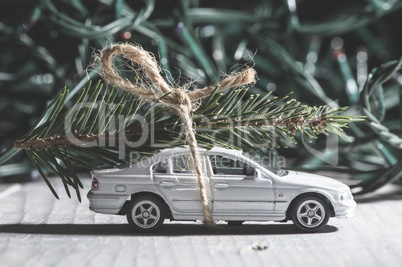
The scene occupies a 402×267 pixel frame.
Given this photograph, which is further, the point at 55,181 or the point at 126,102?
the point at 55,181

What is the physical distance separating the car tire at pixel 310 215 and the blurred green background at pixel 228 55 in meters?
0.18

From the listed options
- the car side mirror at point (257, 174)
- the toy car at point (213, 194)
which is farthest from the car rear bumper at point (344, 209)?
the car side mirror at point (257, 174)

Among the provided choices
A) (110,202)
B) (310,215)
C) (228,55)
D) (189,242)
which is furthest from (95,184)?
(228,55)

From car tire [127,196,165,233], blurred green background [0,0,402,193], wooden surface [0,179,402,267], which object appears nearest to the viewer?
wooden surface [0,179,402,267]

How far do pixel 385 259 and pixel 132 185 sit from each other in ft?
0.98

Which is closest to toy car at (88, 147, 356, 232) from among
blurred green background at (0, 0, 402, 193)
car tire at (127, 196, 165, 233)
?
car tire at (127, 196, 165, 233)

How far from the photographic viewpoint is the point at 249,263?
1.68 ft

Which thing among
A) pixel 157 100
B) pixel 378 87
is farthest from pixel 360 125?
pixel 157 100

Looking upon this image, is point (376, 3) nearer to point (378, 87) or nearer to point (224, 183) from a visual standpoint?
point (378, 87)

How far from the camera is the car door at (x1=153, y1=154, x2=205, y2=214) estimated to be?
0.62m

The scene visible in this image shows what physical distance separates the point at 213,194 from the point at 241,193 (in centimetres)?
3

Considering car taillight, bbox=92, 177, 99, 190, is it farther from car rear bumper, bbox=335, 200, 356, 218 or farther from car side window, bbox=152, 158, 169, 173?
car rear bumper, bbox=335, 200, 356, 218

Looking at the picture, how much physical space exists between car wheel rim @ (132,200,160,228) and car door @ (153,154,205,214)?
0.02 meters

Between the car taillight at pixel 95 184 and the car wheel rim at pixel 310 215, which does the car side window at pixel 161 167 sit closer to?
the car taillight at pixel 95 184
